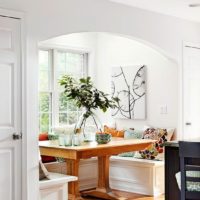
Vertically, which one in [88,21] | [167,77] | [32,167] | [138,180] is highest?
[88,21]

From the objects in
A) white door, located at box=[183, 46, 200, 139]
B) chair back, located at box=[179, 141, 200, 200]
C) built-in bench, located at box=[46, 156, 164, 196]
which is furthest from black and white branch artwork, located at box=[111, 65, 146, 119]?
chair back, located at box=[179, 141, 200, 200]

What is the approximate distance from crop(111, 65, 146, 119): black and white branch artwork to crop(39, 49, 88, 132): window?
29.3 inches

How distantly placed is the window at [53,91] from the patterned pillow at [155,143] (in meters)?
1.33

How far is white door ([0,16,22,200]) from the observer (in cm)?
433

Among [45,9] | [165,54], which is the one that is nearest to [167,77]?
[165,54]

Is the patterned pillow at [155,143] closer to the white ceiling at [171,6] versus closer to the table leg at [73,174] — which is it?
the table leg at [73,174]

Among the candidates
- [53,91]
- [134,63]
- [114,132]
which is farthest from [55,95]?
[134,63]

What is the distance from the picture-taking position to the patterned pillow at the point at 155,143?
631 cm

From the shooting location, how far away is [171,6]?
19.1 feet

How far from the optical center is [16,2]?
4.45 metres

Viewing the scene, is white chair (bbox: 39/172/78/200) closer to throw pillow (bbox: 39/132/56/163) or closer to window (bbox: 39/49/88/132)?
throw pillow (bbox: 39/132/56/163)

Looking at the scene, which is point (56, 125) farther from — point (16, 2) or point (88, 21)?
point (16, 2)

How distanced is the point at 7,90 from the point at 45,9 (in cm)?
97

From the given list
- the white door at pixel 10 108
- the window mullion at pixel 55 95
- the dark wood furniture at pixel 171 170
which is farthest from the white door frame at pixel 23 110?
the window mullion at pixel 55 95
